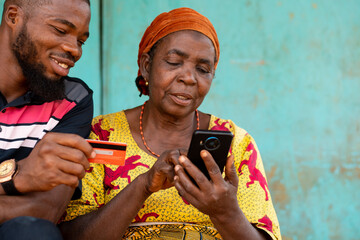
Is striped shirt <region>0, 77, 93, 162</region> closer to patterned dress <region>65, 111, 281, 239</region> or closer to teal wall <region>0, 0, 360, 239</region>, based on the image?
patterned dress <region>65, 111, 281, 239</region>

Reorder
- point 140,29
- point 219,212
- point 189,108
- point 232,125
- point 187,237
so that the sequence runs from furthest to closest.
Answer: point 140,29, point 232,125, point 189,108, point 187,237, point 219,212

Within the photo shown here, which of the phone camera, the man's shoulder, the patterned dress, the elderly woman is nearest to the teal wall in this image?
the elderly woman

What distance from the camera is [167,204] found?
2184mm

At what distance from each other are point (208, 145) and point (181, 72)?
0.65 meters

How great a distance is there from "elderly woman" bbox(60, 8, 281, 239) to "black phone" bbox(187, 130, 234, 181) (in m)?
0.08

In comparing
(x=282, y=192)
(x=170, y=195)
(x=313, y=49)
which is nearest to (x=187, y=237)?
(x=170, y=195)

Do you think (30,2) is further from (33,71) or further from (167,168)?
(167,168)

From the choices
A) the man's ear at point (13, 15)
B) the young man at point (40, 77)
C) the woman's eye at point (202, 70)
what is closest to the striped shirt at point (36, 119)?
the young man at point (40, 77)

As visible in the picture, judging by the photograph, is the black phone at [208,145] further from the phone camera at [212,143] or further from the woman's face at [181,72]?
the woman's face at [181,72]

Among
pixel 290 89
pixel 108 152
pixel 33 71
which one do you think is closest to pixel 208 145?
pixel 108 152

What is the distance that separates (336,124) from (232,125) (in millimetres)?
1426

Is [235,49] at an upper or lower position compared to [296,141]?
upper

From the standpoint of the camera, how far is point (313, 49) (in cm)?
353

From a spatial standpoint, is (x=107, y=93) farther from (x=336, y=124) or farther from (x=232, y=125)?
(x=336, y=124)
